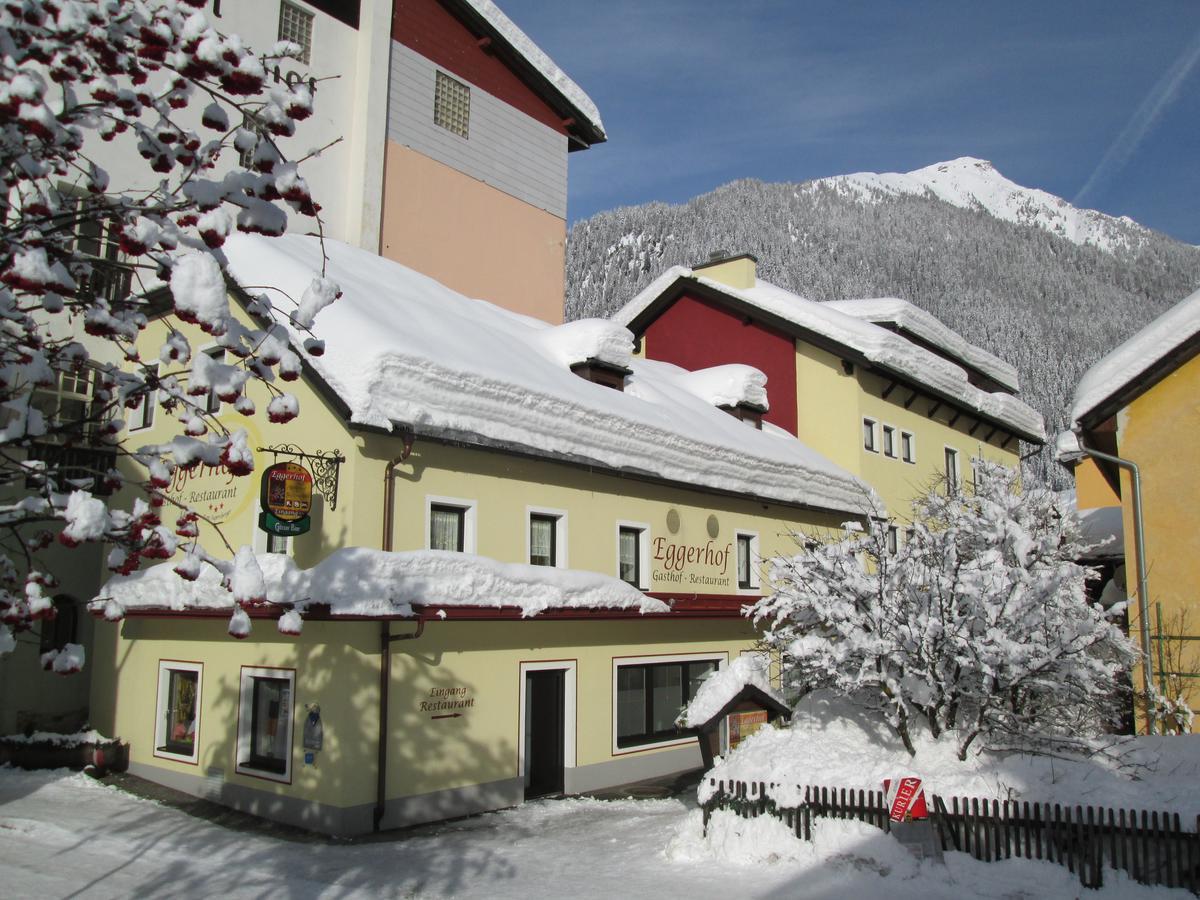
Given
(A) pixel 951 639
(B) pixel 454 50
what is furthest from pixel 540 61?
(A) pixel 951 639

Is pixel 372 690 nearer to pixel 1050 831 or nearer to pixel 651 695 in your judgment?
pixel 651 695

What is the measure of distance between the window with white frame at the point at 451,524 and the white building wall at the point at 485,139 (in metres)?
13.2

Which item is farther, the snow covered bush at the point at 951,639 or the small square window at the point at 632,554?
the small square window at the point at 632,554

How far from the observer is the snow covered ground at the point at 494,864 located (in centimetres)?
1056

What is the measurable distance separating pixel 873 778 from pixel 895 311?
2384cm

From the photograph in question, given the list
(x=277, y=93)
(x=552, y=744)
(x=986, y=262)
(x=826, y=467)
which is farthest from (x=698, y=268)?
(x=986, y=262)

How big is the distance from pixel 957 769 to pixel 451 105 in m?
21.2

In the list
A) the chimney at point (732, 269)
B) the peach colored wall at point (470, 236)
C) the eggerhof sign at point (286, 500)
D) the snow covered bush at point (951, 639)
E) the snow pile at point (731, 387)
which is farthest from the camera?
the chimney at point (732, 269)

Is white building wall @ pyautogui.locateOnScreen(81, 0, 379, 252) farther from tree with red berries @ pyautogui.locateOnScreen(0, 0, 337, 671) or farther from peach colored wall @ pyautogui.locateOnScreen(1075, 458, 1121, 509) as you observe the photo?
peach colored wall @ pyautogui.locateOnScreen(1075, 458, 1121, 509)

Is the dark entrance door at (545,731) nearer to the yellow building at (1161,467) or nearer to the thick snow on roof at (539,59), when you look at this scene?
the yellow building at (1161,467)

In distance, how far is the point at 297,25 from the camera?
23719 mm

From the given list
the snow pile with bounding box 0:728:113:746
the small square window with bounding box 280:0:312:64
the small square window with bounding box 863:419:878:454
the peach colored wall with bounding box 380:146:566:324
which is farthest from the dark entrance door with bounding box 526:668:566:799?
the small square window with bounding box 280:0:312:64

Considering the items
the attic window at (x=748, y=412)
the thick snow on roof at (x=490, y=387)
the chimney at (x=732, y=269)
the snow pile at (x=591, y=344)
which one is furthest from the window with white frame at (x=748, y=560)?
the chimney at (x=732, y=269)

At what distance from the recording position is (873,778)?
12.7 metres
